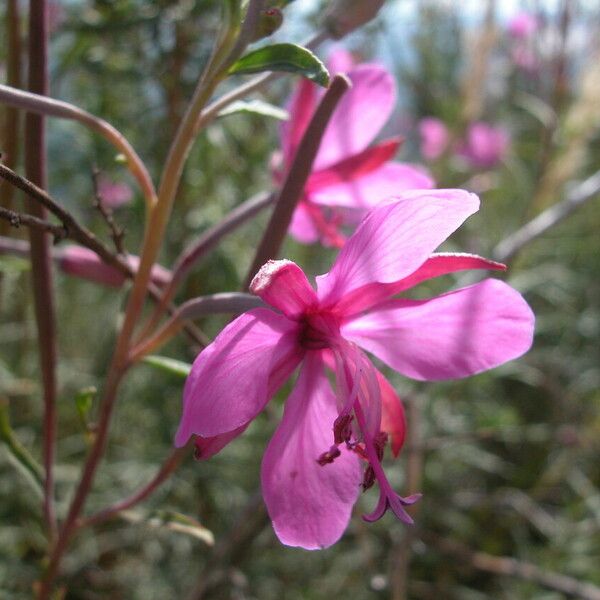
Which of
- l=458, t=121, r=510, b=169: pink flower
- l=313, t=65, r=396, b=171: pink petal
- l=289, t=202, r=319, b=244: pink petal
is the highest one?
l=313, t=65, r=396, b=171: pink petal

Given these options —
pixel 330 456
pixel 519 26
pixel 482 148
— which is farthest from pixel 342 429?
pixel 519 26

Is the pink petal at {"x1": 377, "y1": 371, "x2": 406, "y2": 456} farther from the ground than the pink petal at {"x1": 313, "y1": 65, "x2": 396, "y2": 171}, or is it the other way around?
the pink petal at {"x1": 313, "y1": 65, "x2": 396, "y2": 171}

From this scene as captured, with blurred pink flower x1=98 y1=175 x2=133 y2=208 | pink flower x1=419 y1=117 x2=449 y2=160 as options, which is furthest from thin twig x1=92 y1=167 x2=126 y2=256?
pink flower x1=419 y1=117 x2=449 y2=160

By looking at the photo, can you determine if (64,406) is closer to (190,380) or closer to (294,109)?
(294,109)

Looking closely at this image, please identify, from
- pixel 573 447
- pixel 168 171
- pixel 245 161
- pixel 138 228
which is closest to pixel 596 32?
pixel 573 447

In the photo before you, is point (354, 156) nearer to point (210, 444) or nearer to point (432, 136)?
point (210, 444)

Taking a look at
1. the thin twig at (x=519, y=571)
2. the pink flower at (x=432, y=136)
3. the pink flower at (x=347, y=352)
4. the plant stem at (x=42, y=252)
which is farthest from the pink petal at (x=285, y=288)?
the pink flower at (x=432, y=136)

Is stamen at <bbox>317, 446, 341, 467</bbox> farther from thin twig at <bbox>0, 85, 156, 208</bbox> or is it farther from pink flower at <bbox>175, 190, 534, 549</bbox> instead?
thin twig at <bbox>0, 85, 156, 208</bbox>
